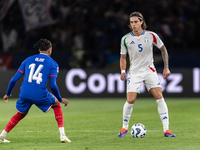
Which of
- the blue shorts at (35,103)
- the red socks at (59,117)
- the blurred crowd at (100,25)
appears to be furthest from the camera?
the blurred crowd at (100,25)

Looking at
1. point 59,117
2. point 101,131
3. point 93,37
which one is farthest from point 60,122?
point 93,37

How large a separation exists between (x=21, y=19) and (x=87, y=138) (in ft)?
39.5

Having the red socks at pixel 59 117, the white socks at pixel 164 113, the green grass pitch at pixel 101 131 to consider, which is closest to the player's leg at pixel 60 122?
the red socks at pixel 59 117

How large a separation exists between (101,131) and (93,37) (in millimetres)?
10814

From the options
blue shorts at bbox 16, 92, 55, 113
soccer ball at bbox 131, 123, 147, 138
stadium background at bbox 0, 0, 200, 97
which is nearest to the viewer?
blue shorts at bbox 16, 92, 55, 113

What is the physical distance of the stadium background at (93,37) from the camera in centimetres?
1588

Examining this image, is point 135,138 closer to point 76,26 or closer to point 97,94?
point 97,94

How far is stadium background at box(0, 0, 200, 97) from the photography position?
15875 mm

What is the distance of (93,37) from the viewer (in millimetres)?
18094

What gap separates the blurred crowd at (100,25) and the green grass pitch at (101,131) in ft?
18.5

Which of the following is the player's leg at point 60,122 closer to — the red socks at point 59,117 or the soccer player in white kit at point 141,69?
the red socks at point 59,117

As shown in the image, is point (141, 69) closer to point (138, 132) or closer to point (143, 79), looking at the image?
point (143, 79)

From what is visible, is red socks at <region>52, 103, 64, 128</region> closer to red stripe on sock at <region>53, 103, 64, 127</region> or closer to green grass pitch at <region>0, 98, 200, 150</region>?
red stripe on sock at <region>53, 103, 64, 127</region>

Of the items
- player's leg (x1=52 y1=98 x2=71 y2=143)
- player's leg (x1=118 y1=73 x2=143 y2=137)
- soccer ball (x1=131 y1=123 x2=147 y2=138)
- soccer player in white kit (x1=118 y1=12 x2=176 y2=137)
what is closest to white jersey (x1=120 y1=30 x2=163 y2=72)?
soccer player in white kit (x1=118 y1=12 x2=176 y2=137)
